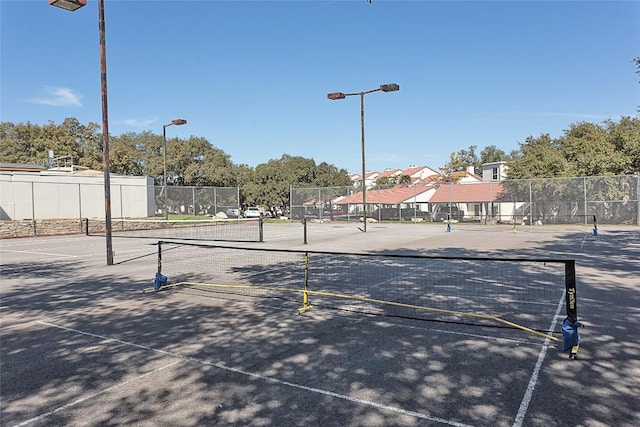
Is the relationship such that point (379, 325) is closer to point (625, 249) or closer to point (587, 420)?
point (587, 420)

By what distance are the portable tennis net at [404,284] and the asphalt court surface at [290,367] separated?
0.59 meters

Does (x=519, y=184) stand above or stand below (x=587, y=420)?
above

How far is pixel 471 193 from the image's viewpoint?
43438 millimetres

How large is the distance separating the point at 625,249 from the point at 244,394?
1801 cm

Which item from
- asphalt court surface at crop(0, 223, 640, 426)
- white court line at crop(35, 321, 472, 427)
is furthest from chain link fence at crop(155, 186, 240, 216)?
white court line at crop(35, 321, 472, 427)

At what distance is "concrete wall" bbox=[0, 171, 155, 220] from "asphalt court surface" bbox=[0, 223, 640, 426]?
25982 millimetres

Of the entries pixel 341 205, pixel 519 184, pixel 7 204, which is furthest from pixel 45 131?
pixel 519 184

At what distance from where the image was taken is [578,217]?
33.4m

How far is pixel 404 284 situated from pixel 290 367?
567 cm

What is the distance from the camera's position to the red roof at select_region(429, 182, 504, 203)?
40094mm

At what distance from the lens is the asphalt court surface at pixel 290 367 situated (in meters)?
3.91

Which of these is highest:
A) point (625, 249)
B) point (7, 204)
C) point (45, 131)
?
point (45, 131)

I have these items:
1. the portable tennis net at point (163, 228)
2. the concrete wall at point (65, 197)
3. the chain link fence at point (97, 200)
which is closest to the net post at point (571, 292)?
the portable tennis net at point (163, 228)

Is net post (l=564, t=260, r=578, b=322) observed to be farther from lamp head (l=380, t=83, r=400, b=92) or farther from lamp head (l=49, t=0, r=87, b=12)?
lamp head (l=380, t=83, r=400, b=92)
